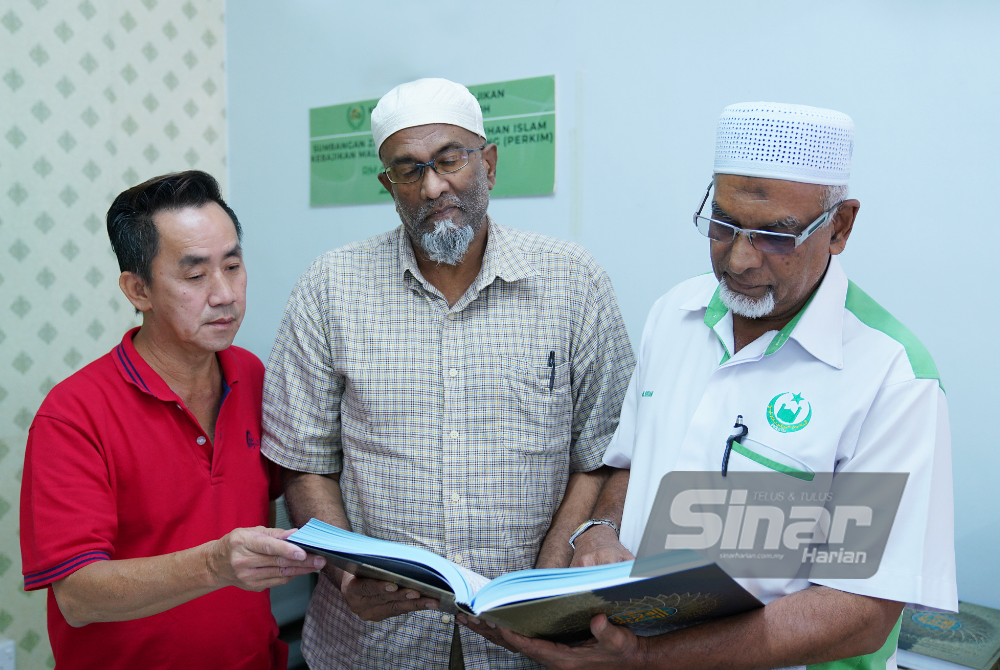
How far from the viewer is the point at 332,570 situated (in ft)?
5.41

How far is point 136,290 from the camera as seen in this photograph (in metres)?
1.65

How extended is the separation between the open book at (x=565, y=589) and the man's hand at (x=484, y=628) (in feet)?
0.22

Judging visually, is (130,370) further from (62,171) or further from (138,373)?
(62,171)

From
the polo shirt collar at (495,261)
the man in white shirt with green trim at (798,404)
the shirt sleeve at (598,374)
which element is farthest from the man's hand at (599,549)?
the polo shirt collar at (495,261)

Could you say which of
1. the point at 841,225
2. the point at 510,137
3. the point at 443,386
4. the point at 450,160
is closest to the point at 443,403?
the point at 443,386

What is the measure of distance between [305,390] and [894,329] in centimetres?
122

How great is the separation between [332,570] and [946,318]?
1498 millimetres

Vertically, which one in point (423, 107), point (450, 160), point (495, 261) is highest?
point (423, 107)

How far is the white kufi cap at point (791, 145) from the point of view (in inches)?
47.5

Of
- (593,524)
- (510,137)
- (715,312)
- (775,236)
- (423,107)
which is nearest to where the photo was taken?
(775,236)

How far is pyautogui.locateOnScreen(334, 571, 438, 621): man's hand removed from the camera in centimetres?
133

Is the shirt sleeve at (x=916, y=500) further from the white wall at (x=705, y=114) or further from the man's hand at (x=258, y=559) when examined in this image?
the man's hand at (x=258, y=559)

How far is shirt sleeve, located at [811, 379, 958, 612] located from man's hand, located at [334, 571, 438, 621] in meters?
0.68

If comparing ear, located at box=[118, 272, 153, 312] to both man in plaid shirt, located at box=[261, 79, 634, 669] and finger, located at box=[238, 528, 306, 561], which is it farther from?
finger, located at box=[238, 528, 306, 561]
